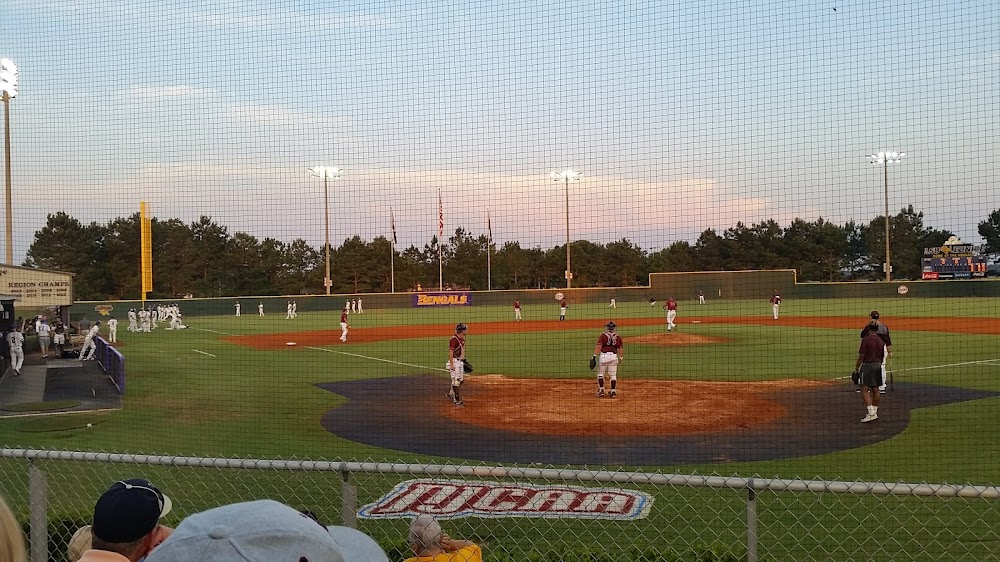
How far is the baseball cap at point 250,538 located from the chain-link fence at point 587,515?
296 cm

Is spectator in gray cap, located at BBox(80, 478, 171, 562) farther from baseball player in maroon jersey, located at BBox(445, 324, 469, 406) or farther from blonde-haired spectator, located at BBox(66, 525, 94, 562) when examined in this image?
baseball player in maroon jersey, located at BBox(445, 324, 469, 406)

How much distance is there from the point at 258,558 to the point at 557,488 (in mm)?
6612

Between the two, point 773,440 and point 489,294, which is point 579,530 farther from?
point 489,294

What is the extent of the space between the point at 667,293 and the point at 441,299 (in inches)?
519

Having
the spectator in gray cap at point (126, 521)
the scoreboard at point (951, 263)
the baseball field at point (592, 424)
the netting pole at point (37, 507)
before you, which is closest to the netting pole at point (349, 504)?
the spectator in gray cap at point (126, 521)

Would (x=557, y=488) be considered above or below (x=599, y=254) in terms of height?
below

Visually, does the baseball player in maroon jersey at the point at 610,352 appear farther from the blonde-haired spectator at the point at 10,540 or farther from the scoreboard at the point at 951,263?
the scoreboard at the point at 951,263

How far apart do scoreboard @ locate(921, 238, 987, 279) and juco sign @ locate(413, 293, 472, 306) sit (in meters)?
24.5

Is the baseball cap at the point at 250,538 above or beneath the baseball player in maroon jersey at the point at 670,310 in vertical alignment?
above

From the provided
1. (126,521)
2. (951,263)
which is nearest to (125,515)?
(126,521)

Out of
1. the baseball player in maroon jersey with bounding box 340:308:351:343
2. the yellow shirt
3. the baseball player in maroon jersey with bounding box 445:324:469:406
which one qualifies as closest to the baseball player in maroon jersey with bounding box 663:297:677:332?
the baseball player in maroon jersey with bounding box 340:308:351:343

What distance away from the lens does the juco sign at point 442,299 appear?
47438 mm

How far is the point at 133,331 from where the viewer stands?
34.2 m

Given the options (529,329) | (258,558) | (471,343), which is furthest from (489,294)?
(258,558)
